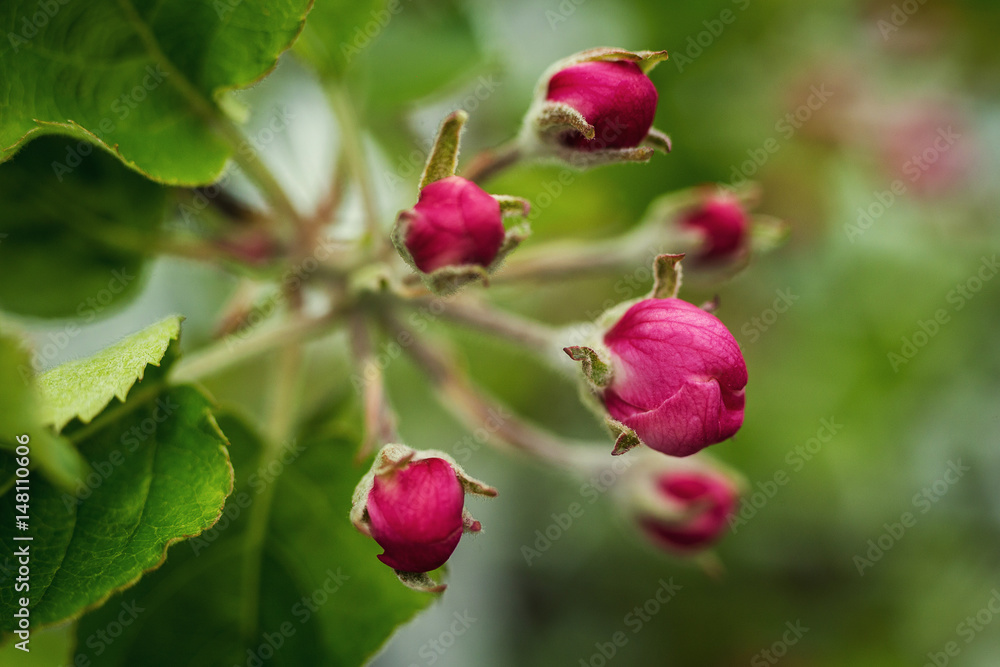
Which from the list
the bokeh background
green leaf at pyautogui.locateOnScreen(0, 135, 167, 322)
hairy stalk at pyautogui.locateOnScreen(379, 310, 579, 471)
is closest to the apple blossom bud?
hairy stalk at pyautogui.locateOnScreen(379, 310, 579, 471)

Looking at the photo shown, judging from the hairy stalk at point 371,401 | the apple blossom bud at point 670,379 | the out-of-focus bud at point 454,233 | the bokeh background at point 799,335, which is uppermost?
the out-of-focus bud at point 454,233

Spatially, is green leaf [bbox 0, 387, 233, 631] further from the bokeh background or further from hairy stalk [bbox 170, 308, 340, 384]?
the bokeh background

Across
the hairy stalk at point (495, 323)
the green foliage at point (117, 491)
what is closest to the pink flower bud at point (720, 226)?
the hairy stalk at point (495, 323)

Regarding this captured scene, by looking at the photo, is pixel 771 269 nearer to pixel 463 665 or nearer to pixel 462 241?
pixel 463 665

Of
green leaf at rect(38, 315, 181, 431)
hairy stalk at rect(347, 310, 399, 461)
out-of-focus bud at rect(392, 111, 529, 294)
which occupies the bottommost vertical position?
hairy stalk at rect(347, 310, 399, 461)

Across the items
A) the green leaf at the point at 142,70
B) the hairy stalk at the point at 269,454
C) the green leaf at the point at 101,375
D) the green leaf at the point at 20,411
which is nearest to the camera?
the green leaf at the point at 20,411

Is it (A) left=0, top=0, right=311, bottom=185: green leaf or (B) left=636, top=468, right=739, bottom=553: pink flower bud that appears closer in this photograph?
(A) left=0, top=0, right=311, bottom=185: green leaf

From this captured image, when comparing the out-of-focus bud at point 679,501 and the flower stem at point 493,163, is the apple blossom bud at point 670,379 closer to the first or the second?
the flower stem at point 493,163
